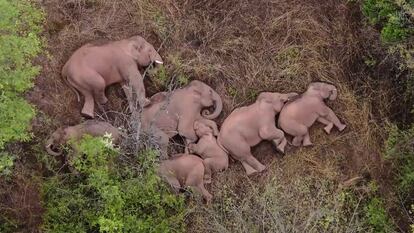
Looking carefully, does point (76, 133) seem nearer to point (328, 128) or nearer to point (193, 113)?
point (193, 113)

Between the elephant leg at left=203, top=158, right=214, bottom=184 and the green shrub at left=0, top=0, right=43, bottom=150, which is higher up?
the green shrub at left=0, top=0, right=43, bottom=150

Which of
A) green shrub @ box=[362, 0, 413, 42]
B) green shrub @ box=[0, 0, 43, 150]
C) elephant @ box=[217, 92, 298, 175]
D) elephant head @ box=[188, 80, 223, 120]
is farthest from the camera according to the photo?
elephant head @ box=[188, 80, 223, 120]

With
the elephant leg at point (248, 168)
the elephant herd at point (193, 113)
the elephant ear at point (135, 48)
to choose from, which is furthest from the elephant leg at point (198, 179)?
the elephant ear at point (135, 48)

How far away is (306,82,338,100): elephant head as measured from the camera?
Answer: 5836mm

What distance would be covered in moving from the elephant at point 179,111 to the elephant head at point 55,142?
2.41 ft

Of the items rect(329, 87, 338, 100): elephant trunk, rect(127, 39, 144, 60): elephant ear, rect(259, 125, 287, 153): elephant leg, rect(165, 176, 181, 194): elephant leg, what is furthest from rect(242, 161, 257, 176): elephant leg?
rect(127, 39, 144, 60): elephant ear

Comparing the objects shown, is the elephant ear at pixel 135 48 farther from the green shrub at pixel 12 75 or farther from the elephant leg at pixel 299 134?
the elephant leg at pixel 299 134

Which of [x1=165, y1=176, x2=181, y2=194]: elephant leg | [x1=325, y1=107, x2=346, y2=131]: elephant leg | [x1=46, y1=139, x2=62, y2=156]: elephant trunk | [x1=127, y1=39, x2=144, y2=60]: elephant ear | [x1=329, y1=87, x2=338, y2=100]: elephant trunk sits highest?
[x1=127, y1=39, x2=144, y2=60]: elephant ear

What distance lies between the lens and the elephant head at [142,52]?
5.78 meters

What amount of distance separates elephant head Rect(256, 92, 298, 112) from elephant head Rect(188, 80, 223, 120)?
38cm

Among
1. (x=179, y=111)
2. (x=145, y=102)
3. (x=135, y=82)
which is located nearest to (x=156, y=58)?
(x=135, y=82)

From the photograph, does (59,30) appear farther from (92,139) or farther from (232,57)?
(232,57)

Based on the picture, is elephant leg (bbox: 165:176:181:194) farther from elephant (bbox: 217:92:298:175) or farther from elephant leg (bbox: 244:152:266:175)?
elephant leg (bbox: 244:152:266:175)

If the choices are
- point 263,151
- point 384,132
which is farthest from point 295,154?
point 384,132
